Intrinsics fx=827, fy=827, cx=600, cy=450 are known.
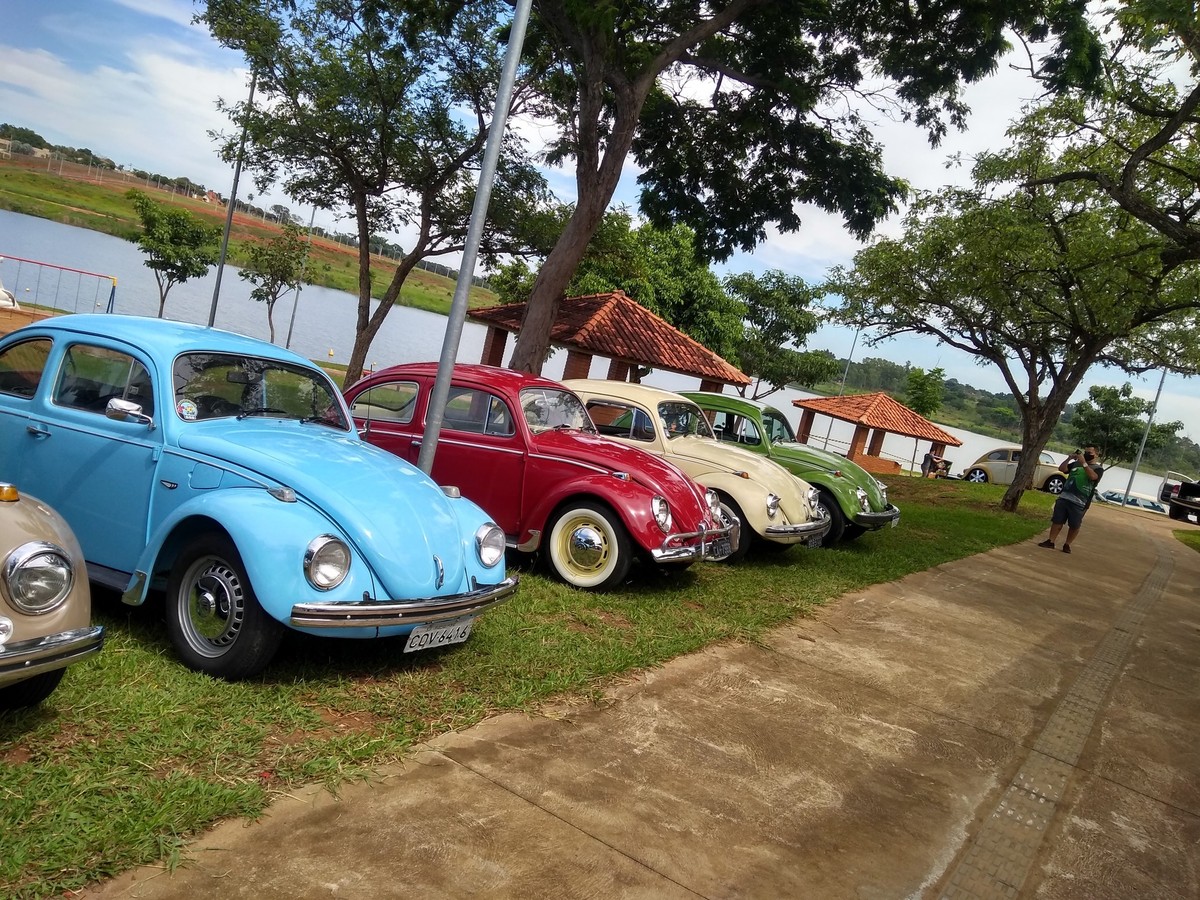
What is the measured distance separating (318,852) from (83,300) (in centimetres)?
3044

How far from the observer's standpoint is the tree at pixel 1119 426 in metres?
50.7

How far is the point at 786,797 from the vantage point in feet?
12.4

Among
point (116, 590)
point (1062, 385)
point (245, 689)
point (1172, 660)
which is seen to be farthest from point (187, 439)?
point (1062, 385)

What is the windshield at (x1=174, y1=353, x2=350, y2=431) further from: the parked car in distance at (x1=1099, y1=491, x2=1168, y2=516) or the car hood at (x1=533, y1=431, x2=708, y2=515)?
the parked car in distance at (x1=1099, y1=491, x2=1168, y2=516)

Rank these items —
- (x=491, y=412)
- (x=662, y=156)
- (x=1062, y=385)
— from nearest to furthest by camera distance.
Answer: (x=491, y=412) < (x=662, y=156) < (x=1062, y=385)

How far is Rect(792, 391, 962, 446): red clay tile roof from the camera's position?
1239 inches

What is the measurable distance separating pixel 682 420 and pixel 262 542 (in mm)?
6157

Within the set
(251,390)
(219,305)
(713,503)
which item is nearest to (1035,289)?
(713,503)

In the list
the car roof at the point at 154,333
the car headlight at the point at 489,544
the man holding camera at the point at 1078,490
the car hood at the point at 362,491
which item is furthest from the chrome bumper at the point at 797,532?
the man holding camera at the point at 1078,490

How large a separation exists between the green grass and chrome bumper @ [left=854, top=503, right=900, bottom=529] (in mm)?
4262

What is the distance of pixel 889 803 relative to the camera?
3.92 m

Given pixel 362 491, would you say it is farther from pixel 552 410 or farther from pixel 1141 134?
pixel 1141 134

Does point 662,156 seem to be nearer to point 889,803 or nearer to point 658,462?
point 658,462

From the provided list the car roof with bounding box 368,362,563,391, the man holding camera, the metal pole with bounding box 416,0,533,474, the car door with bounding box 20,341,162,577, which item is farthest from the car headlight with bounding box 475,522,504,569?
the man holding camera
